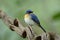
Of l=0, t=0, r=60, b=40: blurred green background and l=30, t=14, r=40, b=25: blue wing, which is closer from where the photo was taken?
l=0, t=0, r=60, b=40: blurred green background

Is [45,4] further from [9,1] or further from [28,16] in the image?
[28,16]

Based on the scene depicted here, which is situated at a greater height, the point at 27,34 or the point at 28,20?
the point at 28,20

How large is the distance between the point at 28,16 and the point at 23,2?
1.69 feet

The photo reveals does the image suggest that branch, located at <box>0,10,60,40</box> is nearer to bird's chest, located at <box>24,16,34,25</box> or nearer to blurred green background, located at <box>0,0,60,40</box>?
blurred green background, located at <box>0,0,60,40</box>

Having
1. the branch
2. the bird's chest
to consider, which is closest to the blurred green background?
the bird's chest

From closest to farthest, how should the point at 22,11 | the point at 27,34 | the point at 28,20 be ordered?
1. the point at 27,34
2. the point at 22,11
3. the point at 28,20

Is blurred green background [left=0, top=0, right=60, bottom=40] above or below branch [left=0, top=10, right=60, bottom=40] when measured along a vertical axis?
above

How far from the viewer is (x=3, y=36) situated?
62.6 inches

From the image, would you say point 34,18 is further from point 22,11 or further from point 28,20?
point 22,11

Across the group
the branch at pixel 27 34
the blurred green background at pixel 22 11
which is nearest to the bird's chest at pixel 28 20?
→ the blurred green background at pixel 22 11

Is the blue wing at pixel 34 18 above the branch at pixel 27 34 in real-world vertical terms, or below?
above

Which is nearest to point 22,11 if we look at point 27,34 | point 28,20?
point 28,20

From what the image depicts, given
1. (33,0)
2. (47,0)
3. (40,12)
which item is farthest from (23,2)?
(40,12)

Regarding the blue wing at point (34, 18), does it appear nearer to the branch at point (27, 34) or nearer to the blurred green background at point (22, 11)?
the blurred green background at point (22, 11)
